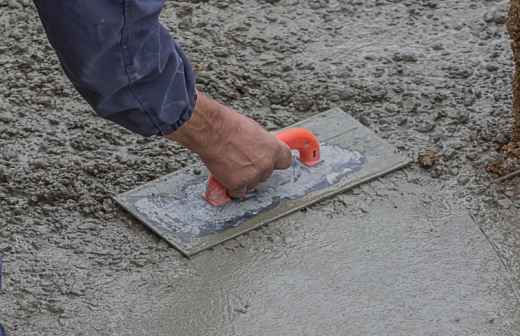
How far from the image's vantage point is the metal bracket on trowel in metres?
3.28

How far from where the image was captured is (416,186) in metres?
3.45

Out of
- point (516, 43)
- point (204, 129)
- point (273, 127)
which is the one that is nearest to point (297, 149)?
point (273, 127)

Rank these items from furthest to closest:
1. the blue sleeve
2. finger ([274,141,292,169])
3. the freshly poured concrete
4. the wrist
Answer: finger ([274,141,292,169])
the wrist
the freshly poured concrete
the blue sleeve

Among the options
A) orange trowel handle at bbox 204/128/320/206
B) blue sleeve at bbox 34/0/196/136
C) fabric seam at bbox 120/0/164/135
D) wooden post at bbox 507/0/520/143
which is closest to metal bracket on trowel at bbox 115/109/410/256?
orange trowel handle at bbox 204/128/320/206

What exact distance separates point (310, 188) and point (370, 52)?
0.91 metres

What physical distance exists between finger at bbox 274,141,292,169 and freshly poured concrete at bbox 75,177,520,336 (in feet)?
0.55

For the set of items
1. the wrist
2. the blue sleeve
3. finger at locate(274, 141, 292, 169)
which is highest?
the blue sleeve

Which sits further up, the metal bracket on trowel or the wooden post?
the wooden post

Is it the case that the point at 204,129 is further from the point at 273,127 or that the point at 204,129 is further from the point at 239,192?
the point at 273,127

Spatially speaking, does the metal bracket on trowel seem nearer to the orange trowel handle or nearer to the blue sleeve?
the orange trowel handle

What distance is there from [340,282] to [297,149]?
1.87 feet

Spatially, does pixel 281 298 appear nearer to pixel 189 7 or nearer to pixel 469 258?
pixel 469 258

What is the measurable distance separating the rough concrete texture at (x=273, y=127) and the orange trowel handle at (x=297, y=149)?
19 cm

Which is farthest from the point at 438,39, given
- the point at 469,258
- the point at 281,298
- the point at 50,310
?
the point at 50,310
